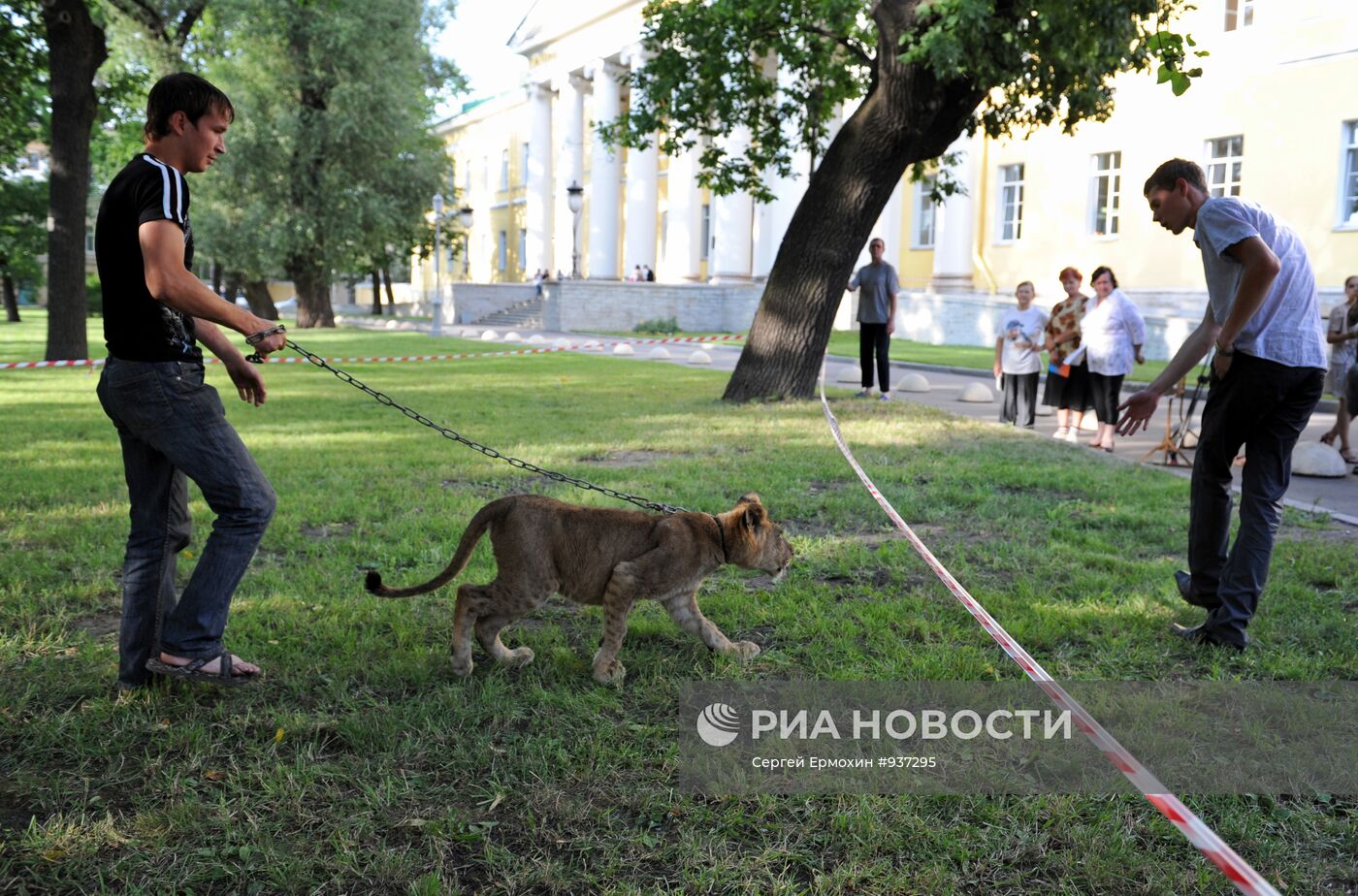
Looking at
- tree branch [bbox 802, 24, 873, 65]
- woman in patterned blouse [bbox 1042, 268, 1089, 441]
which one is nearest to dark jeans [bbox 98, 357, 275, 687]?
woman in patterned blouse [bbox 1042, 268, 1089, 441]

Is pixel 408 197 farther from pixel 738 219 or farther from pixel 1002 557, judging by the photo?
pixel 1002 557

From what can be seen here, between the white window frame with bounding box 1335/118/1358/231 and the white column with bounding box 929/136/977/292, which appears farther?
the white column with bounding box 929/136/977/292

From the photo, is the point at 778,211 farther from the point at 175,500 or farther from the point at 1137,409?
the point at 175,500

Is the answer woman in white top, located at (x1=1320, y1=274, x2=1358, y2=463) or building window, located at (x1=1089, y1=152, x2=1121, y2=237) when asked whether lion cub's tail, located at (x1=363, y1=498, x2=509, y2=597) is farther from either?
building window, located at (x1=1089, y1=152, x2=1121, y2=237)

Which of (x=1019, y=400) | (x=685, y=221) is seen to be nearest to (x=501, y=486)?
(x=1019, y=400)

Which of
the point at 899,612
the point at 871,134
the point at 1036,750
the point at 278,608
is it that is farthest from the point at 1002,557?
the point at 871,134

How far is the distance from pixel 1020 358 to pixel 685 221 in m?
33.6

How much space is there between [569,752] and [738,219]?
1559 inches

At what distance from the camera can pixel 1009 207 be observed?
34.3m

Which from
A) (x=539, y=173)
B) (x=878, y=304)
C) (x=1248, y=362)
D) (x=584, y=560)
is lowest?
(x=584, y=560)

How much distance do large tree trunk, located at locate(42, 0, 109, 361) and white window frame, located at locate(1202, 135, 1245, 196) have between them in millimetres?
25316

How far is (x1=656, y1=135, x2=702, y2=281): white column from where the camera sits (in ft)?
145

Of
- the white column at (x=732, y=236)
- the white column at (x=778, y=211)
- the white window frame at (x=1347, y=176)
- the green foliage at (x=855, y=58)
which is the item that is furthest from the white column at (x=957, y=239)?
the green foliage at (x=855, y=58)

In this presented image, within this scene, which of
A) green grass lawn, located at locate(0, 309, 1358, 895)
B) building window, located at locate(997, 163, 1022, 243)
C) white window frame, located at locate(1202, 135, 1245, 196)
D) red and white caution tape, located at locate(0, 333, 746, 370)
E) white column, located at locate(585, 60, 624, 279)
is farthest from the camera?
white column, located at locate(585, 60, 624, 279)
